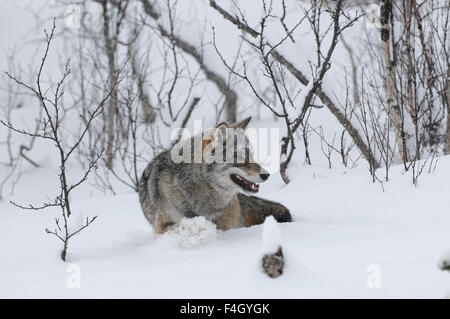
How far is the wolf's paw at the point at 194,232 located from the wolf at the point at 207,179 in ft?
0.35

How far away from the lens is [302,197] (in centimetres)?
664

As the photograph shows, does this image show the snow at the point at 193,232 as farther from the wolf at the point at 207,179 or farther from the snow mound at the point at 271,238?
the snow mound at the point at 271,238

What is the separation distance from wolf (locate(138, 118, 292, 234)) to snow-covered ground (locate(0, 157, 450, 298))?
0.85 ft

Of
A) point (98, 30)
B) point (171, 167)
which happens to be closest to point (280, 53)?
point (171, 167)

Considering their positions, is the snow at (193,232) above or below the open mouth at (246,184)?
below

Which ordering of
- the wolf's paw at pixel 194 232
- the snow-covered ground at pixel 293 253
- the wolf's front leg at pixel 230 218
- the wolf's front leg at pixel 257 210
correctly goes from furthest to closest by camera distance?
the wolf's front leg at pixel 257 210
the wolf's front leg at pixel 230 218
the wolf's paw at pixel 194 232
the snow-covered ground at pixel 293 253

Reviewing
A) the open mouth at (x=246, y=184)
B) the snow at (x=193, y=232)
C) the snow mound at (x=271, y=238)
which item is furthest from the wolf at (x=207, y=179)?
the snow mound at (x=271, y=238)

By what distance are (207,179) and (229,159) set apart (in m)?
0.29

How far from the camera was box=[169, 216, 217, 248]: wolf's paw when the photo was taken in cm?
497

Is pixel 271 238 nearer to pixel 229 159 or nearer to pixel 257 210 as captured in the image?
pixel 229 159

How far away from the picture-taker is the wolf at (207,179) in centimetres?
529
